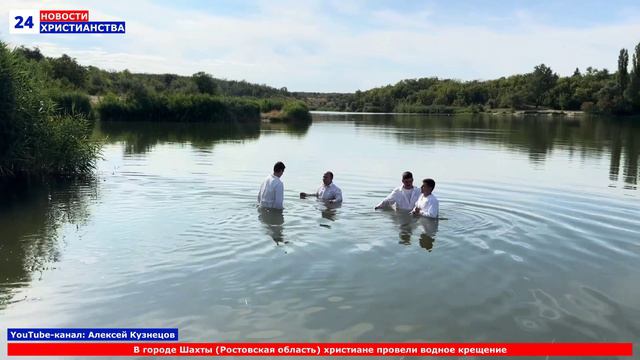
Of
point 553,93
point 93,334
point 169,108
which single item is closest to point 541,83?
point 553,93

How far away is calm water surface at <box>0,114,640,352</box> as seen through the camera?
25.1ft

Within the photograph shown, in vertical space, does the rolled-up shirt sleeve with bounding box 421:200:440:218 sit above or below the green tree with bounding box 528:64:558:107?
below

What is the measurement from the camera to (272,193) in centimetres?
1500

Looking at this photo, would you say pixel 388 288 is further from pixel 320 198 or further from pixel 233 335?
pixel 320 198

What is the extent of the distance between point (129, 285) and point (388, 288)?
419cm

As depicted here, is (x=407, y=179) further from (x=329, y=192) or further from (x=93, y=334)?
(x=93, y=334)

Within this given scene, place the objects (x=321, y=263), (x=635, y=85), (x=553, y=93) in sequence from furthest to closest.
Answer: (x=553, y=93)
(x=635, y=85)
(x=321, y=263)

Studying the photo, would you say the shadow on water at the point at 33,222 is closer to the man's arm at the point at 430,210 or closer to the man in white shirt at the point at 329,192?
the man in white shirt at the point at 329,192

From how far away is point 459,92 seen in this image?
192 metres

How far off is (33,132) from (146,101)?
191 ft

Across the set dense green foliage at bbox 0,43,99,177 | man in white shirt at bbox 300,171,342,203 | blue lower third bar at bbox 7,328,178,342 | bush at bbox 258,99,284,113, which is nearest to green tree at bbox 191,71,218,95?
bush at bbox 258,99,284,113

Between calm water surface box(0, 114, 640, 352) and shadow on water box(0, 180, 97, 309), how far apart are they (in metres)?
0.05

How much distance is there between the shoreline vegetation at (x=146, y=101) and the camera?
20.7 m

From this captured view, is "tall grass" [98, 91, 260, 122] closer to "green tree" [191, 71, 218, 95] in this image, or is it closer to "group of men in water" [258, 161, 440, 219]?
"green tree" [191, 71, 218, 95]
